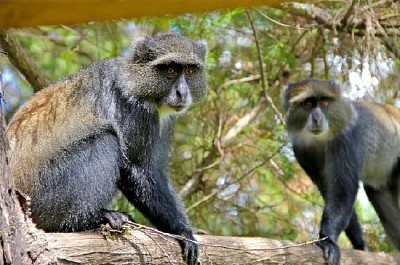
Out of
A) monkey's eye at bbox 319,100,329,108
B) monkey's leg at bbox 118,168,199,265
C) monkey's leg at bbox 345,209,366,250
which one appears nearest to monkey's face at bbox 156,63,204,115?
monkey's leg at bbox 118,168,199,265

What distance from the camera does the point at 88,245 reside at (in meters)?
4.31

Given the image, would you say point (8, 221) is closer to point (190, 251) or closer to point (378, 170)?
point (190, 251)

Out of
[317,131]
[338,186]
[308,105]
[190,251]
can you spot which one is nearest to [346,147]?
[317,131]

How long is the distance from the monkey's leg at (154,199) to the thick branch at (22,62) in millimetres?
1954

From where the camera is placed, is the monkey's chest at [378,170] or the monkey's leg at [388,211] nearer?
the monkey's leg at [388,211]

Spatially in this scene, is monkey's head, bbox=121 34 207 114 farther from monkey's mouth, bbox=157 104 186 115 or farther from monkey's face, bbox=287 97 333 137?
monkey's face, bbox=287 97 333 137

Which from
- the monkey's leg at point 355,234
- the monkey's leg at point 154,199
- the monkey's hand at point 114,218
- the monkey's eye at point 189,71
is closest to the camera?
the monkey's hand at point 114,218

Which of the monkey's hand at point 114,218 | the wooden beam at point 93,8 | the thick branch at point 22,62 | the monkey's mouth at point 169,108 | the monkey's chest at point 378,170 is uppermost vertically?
the thick branch at point 22,62

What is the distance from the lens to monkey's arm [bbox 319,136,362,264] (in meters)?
6.59

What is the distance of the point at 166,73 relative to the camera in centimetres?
533

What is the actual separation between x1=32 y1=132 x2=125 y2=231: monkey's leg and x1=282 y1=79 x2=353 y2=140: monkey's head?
3.18 meters

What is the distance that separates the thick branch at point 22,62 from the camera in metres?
6.23

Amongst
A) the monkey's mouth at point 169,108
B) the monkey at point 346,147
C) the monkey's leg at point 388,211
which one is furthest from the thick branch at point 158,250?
the monkey's leg at point 388,211

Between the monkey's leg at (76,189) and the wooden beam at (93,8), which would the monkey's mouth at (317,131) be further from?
the wooden beam at (93,8)
